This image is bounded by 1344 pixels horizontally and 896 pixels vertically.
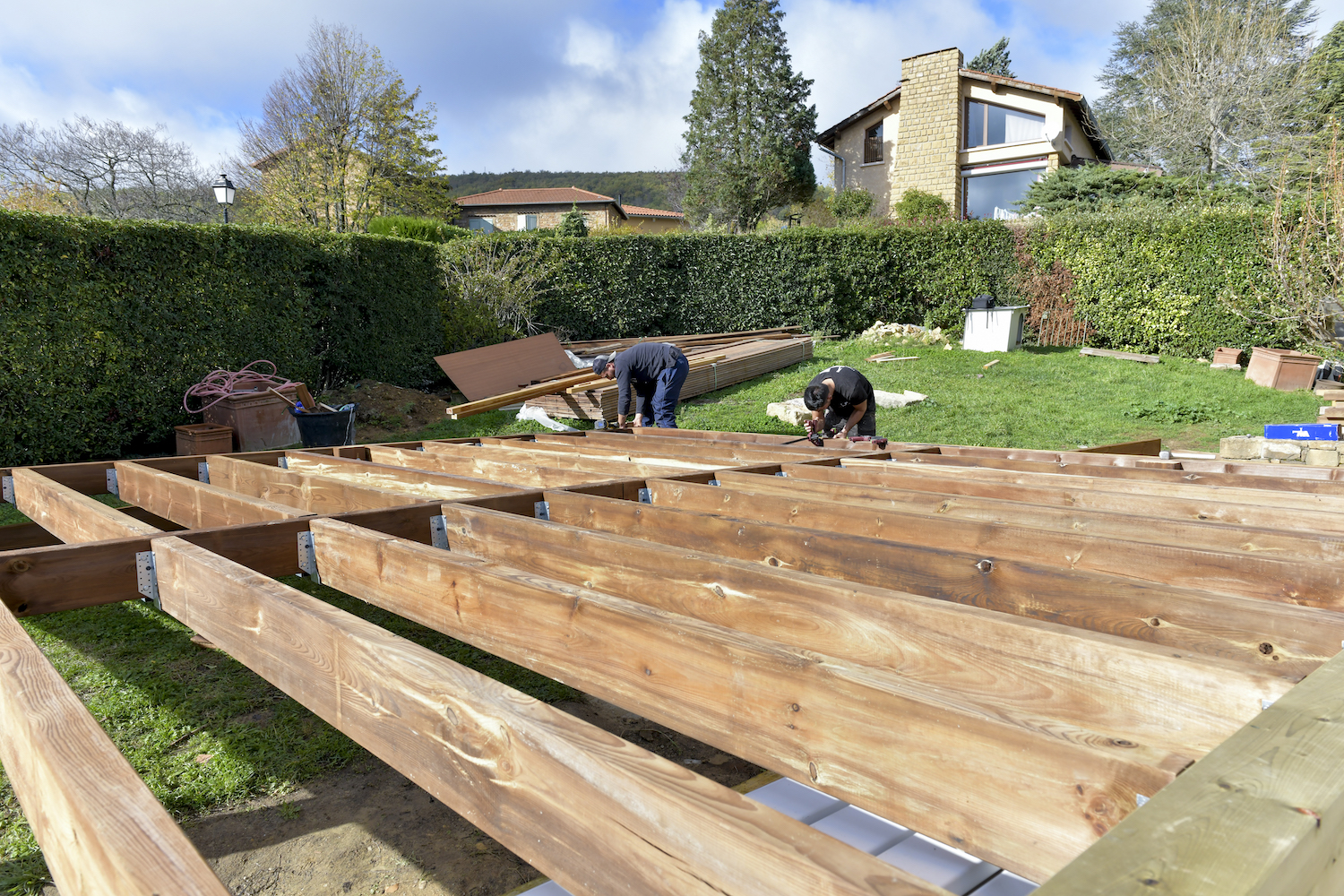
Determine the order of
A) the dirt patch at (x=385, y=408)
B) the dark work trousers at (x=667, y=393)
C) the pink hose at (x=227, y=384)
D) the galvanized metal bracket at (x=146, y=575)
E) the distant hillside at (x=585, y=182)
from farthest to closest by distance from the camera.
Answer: the distant hillside at (x=585, y=182)
the dirt patch at (x=385, y=408)
the pink hose at (x=227, y=384)
the dark work trousers at (x=667, y=393)
the galvanized metal bracket at (x=146, y=575)

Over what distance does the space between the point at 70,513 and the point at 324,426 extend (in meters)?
6.18

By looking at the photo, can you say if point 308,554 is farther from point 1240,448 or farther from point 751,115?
point 751,115

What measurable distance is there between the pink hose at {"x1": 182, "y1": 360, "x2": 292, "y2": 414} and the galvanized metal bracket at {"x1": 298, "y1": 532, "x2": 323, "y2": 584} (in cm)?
791

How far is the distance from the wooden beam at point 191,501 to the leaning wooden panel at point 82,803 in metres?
1.37

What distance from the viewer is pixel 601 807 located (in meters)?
1.07

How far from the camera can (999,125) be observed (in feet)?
91.7

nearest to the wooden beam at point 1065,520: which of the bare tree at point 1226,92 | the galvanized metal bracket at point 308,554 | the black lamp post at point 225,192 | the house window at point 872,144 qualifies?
the galvanized metal bracket at point 308,554

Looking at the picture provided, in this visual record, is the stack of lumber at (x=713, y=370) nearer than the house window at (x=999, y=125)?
Yes

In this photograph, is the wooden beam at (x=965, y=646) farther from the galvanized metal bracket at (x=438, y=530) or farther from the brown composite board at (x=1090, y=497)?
the brown composite board at (x=1090, y=497)

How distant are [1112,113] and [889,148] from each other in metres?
19.1

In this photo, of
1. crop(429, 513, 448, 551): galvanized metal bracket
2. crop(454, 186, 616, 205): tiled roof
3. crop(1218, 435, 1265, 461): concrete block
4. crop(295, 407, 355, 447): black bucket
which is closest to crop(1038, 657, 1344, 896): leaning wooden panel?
crop(429, 513, 448, 551): galvanized metal bracket

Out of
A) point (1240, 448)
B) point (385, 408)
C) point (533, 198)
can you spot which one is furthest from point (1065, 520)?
point (533, 198)

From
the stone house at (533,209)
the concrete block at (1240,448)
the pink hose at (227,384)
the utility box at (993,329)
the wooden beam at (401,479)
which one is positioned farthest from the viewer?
the stone house at (533,209)

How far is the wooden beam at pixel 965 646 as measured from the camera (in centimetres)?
135
